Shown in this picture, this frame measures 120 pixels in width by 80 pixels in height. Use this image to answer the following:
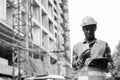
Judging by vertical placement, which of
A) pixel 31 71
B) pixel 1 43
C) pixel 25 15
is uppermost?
pixel 25 15

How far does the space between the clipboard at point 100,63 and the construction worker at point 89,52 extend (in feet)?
0.08

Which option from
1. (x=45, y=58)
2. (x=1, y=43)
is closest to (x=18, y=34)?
(x=1, y=43)

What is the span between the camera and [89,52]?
129 inches

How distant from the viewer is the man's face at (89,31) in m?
3.38

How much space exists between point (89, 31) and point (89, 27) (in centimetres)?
5

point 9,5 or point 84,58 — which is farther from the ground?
point 9,5

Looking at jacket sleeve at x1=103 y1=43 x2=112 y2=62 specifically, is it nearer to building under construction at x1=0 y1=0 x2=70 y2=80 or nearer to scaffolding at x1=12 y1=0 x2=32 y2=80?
building under construction at x1=0 y1=0 x2=70 y2=80

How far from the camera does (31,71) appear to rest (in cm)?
2841

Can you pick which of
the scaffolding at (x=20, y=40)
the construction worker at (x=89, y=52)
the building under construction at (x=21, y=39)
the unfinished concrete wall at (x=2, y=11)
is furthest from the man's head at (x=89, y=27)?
the unfinished concrete wall at (x=2, y=11)

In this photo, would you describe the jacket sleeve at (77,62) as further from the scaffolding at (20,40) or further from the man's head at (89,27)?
the scaffolding at (20,40)

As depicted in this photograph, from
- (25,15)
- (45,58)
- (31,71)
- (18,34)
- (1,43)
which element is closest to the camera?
(1,43)

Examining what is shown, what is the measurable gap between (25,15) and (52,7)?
18.3m

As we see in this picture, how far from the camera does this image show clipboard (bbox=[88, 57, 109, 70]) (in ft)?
10.7

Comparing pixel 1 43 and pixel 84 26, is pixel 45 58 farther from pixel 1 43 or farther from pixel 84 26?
pixel 84 26
